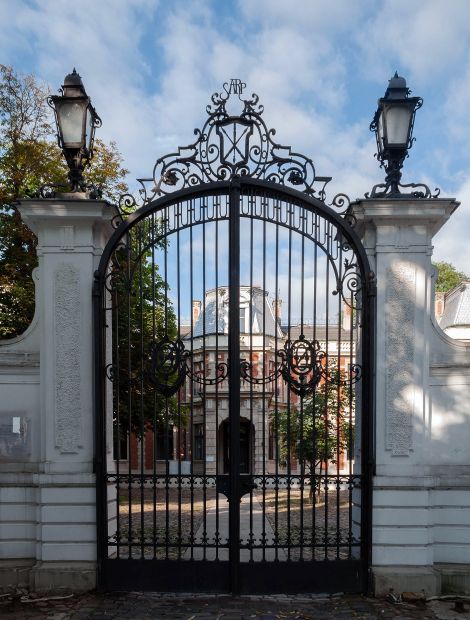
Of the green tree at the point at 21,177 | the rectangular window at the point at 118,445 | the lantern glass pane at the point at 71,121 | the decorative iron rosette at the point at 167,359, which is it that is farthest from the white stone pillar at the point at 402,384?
the green tree at the point at 21,177

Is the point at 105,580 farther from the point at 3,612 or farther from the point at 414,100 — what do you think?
the point at 414,100

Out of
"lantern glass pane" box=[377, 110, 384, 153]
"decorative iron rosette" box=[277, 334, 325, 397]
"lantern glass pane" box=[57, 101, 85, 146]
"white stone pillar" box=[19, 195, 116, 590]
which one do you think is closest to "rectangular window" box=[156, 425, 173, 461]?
"white stone pillar" box=[19, 195, 116, 590]

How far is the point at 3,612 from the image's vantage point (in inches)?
222

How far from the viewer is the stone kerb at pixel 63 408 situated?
6.16 m

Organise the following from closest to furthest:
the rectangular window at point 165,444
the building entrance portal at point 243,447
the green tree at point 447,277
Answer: the rectangular window at point 165,444, the building entrance portal at point 243,447, the green tree at point 447,277

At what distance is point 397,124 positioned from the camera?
6.32 meters

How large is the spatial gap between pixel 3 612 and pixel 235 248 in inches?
160

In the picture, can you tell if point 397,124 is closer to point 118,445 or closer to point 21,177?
point 118,445

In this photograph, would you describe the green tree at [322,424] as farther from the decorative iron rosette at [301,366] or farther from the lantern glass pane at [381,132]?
the lantern glass pane at [381,132]

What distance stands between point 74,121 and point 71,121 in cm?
3

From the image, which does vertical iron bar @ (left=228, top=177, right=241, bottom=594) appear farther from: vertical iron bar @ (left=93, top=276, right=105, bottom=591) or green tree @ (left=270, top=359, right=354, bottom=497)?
vertical iron bar @ (left=93, top=276, right=105, bottom=591)

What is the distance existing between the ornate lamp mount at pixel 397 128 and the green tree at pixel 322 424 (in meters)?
2.04

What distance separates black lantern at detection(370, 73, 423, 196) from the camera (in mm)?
6316

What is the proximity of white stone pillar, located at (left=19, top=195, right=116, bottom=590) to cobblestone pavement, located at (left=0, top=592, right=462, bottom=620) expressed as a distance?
33 centimetres
